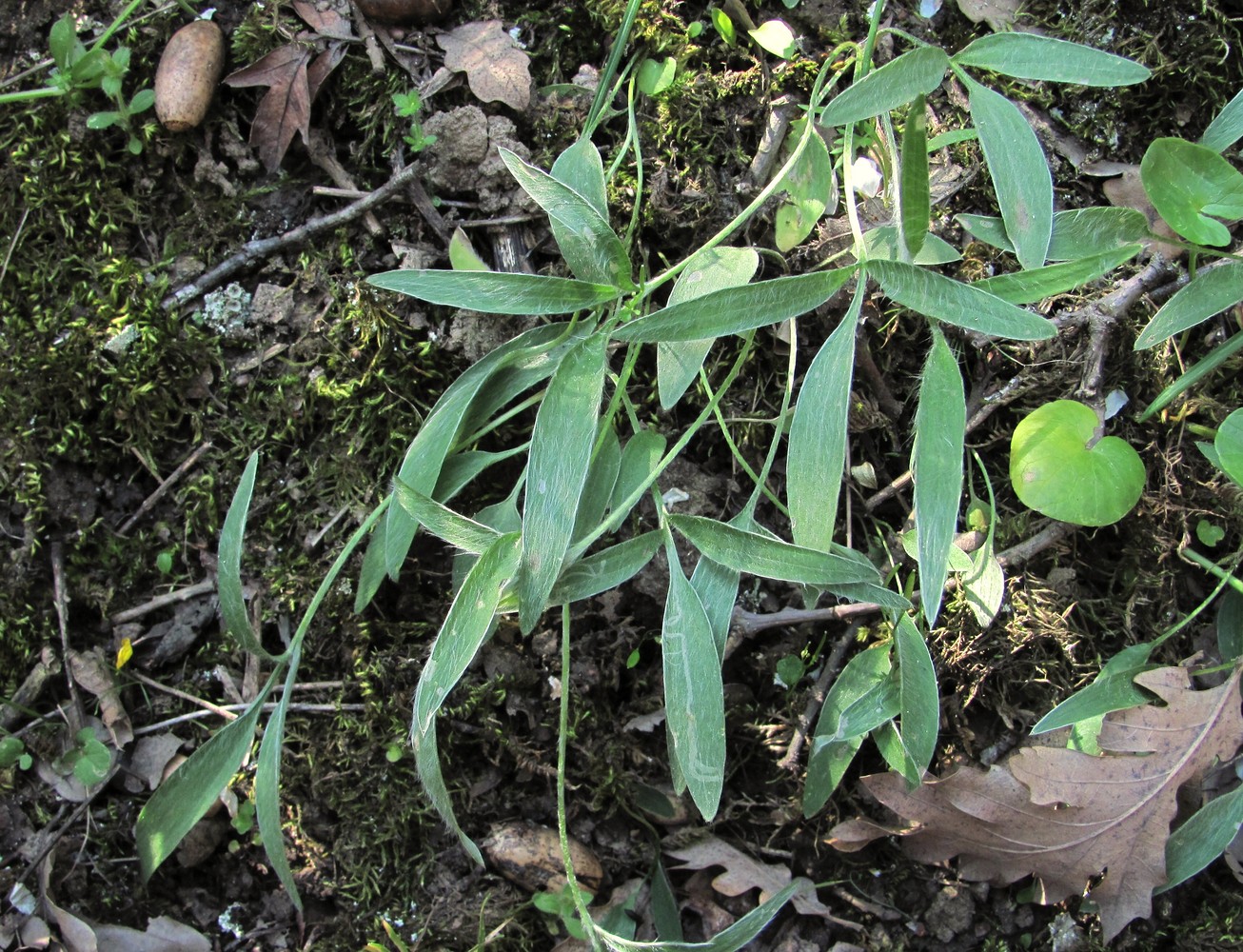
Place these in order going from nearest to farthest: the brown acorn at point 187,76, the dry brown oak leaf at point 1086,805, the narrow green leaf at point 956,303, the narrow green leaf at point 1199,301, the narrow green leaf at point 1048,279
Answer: the narrow green leaf at point 956,303 < the narrow green leaf at point 1048,279 < the narrow green leaf at point 1199,301 < the dry brown oak leaf at point 1086,805 < the brown acorn at point 187,76

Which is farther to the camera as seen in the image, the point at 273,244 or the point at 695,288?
the point at 273,244

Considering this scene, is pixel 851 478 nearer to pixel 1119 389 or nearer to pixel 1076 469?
pixel 1076 469

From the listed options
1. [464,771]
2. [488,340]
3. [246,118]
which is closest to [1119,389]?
[488,340]

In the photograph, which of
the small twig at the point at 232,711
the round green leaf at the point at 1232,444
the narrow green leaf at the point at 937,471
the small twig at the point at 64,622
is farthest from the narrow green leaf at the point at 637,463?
the small twig at the point at 64,622

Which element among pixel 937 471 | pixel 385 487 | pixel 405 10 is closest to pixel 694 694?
pixel 937 471

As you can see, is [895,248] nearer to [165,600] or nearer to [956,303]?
[956,303]

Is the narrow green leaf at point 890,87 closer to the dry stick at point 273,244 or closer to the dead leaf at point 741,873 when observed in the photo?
the dry stick at point 273,244
